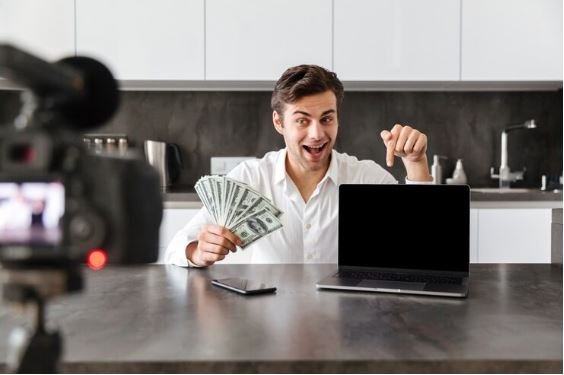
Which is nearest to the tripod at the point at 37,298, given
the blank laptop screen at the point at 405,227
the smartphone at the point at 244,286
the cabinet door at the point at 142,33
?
the smartphone at the point at 244,286

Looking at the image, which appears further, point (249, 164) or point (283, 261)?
point (249, 164)

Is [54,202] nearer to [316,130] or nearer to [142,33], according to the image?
[316,130]

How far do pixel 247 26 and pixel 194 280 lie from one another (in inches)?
83.5

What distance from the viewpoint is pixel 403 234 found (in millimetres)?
1318

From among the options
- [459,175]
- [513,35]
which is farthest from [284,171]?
[513,35]

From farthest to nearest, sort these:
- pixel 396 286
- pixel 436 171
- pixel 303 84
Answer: pixel 436 171 → pixel 303 84 → pixel 396 286

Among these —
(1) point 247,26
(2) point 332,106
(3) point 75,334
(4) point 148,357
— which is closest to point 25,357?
(4) point 148,357

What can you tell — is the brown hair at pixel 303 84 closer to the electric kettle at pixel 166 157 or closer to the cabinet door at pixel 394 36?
the cabinet door at pixel 394 36

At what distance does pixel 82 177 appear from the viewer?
1.32ft

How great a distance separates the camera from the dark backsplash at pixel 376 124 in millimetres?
3465


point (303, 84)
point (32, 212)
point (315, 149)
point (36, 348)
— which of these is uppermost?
point (303, 84)

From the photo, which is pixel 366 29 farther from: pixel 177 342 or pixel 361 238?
pixel 177 342

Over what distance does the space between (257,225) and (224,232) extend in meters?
0.08

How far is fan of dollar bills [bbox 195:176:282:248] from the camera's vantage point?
1.34 metres
